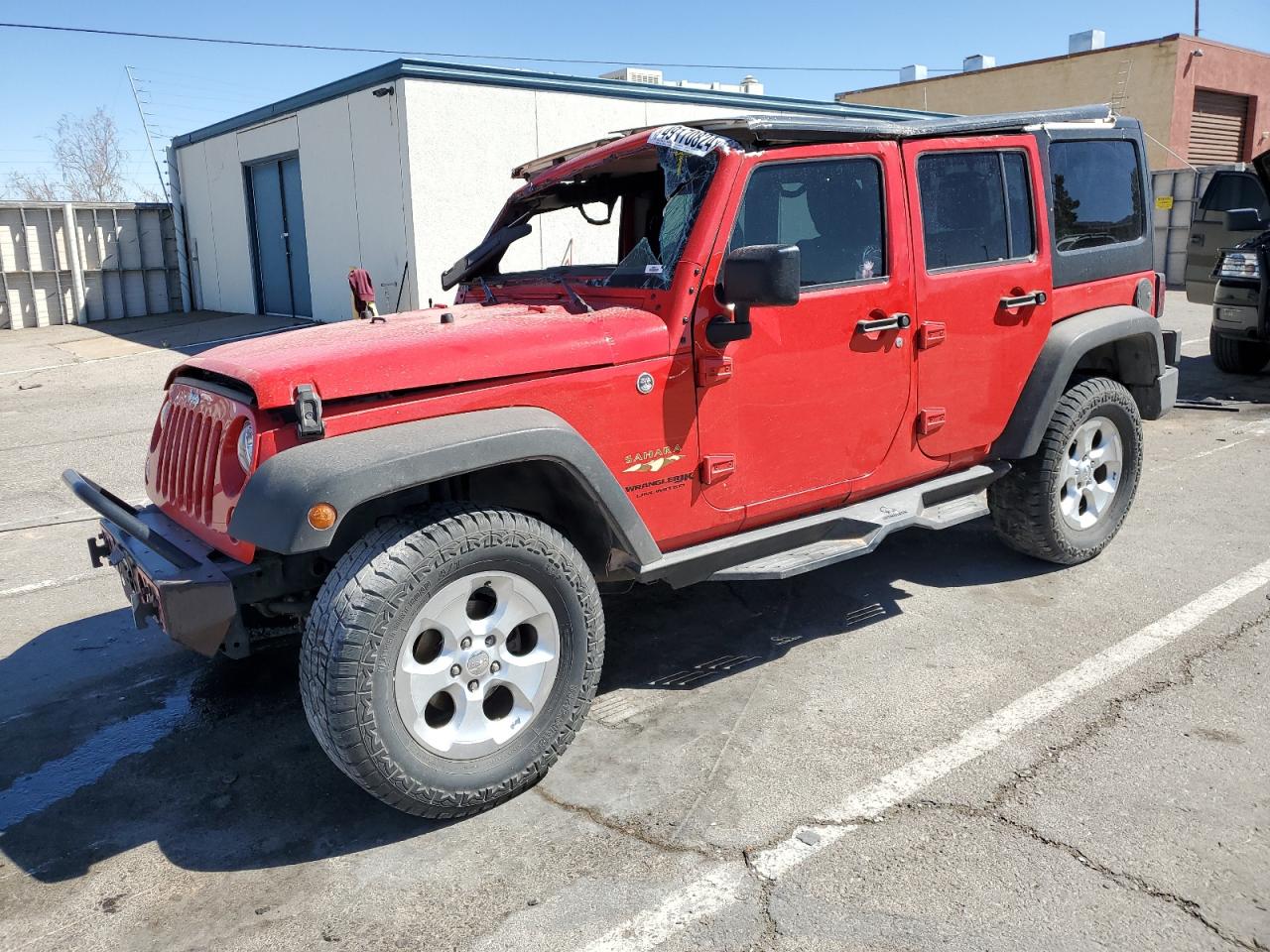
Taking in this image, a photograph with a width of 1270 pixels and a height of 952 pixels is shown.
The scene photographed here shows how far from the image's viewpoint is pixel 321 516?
2.82 m

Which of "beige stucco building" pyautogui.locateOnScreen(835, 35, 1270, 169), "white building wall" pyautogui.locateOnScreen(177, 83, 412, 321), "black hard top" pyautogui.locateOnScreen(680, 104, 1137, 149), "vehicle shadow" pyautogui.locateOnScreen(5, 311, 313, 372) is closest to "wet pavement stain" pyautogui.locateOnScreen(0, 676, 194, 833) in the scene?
"black hard top" pyautogui.locateOnScreen(680, 104, 1137, 149)

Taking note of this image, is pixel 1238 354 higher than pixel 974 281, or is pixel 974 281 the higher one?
pixel 974 281

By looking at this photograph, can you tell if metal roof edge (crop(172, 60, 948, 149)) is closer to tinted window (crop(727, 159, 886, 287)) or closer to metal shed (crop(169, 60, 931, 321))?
metal shed (crop(169, 60, 931, 321))

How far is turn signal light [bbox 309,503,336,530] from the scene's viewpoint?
2.80 meters

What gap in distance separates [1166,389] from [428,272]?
414 inches

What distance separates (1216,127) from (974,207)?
2653 cm

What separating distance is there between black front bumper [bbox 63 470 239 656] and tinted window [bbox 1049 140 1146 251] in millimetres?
3901

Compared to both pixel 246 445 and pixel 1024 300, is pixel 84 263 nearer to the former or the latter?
pixel 246 445

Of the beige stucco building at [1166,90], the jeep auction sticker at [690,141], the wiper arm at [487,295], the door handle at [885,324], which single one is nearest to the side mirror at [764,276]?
the jeep auction sticker at [690,141]

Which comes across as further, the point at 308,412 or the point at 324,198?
the point at 324,198

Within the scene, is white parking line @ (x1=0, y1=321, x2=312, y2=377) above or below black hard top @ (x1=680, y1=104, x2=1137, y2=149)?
below

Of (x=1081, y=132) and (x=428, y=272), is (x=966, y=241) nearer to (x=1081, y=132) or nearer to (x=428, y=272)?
(x=1081, y=132)

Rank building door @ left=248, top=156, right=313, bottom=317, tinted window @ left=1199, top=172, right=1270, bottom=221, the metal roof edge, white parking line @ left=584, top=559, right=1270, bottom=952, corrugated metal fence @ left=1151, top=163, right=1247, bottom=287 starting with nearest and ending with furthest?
1. white parking line @ left=584, top=559, right=1270, bottom=952
2. tinted window @ left=1199, top=172, right=1270, bottom=221
3. the metal roof edge
4. building door @ left=248, top=156, right=313, bottom=317
5. corrugated metal fence @ left=1151, top=163, right=1247, bottom=287

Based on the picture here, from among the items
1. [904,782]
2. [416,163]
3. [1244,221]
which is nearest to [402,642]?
[904,782]
